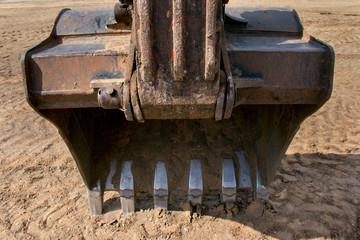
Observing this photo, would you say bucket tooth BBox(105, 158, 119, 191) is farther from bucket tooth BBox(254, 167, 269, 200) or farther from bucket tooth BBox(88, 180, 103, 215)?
bucket tooth BBox(254, 167, 269, 200)

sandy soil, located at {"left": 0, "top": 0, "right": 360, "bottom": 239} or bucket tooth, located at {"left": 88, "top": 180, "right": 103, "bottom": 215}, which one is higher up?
bucket tooth, located at {"left": 88, "top": 180, "right": 103, "bottom": 215}

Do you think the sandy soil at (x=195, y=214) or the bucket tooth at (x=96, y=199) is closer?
the sandy soil at (x=195, y=214)

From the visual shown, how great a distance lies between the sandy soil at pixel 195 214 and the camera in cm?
245

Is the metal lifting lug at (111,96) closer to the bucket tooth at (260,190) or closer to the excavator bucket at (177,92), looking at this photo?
the excavator bucket at (177,92)

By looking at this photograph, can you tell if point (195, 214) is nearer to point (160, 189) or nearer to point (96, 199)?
point (160, 189)

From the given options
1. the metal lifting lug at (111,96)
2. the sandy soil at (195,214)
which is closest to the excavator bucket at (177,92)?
the metal lifting lug at (111,96)

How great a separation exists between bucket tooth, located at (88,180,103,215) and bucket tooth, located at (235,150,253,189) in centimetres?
112

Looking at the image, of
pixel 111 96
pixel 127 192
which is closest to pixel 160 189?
pixel 127 192

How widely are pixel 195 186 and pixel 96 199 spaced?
793mm

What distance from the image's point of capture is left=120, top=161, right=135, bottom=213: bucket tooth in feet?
8.48

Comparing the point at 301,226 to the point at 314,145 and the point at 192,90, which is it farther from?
the point at 192,90

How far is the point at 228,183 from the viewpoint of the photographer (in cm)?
261

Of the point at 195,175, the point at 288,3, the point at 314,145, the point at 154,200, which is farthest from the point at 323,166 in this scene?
the point at 288,3

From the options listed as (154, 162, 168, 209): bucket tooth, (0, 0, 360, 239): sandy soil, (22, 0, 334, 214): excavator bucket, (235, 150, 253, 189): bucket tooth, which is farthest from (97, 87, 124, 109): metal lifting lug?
(235, 150, 253, 189): bucket tooth
